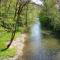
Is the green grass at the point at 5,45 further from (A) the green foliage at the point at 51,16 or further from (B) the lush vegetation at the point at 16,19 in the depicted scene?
(A) the green foliage at the point at 51,16

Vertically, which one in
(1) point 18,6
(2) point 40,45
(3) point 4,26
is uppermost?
(1) point 18,6

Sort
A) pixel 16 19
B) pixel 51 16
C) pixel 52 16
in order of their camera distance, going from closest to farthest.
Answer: pixel 16 19 → pixel 52 16 → pixel 51 16

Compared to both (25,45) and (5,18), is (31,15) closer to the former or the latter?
(5,18)

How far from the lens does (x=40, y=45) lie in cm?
2805

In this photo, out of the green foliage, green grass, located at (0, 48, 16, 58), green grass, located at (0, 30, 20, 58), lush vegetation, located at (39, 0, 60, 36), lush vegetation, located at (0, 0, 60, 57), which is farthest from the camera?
the green foliage

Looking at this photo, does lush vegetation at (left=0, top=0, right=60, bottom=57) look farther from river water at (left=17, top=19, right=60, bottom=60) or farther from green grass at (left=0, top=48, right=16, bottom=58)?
river water at (left=17, top=19, right=60, bottom=60)

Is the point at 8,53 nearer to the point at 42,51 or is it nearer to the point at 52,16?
the point at 42,51

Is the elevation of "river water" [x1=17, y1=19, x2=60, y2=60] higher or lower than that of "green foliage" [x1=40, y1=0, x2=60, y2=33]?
lower

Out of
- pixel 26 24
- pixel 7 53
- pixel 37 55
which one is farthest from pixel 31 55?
pixel 26 24

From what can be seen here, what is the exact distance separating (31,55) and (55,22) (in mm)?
A: 17916

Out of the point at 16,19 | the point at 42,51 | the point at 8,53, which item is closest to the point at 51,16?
the point at 16,19

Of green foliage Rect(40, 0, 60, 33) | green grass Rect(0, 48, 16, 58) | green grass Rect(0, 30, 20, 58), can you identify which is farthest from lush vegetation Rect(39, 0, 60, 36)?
green grass Rect(0, 48, 16, 58)

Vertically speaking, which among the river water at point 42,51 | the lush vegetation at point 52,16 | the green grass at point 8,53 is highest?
the lush vegetation at point 52,16

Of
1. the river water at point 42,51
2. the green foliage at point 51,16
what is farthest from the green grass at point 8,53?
the green foliage at point 51,16
